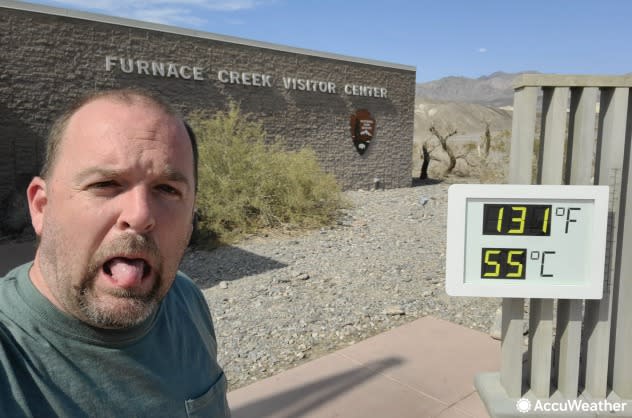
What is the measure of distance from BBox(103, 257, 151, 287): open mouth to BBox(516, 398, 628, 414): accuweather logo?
9.47 feet

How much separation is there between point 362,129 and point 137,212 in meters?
15.7

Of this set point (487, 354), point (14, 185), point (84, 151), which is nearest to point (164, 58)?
point (14, 185)

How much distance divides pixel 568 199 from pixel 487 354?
1.65 m

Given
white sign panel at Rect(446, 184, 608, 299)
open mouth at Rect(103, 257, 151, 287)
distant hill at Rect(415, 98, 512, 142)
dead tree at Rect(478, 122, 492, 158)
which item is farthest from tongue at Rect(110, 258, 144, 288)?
distant hill at Rect(415, 98, 512, 142)

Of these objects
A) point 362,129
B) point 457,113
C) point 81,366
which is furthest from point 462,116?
point 81,366

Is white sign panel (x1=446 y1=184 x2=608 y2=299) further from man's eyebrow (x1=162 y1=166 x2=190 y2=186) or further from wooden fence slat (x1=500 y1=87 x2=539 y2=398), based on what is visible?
man's eyebrow (x1=162 y1=166 x2=190 y2=186)

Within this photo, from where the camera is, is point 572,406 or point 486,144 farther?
point 486,144

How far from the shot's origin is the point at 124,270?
1.14 meters

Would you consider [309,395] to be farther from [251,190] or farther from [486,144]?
[486,144]

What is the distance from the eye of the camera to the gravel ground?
4332 millimetres

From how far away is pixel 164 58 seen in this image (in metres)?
11.7

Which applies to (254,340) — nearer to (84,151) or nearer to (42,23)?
(84,151)

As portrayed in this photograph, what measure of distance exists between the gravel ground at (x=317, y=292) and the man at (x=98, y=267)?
268 centimetres

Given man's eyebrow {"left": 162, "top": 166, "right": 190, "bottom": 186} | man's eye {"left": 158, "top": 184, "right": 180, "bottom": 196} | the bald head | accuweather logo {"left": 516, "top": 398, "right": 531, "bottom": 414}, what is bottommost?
accuweather logo {"left": 516, "top": 398, "right": 531, "bottom": 414}
